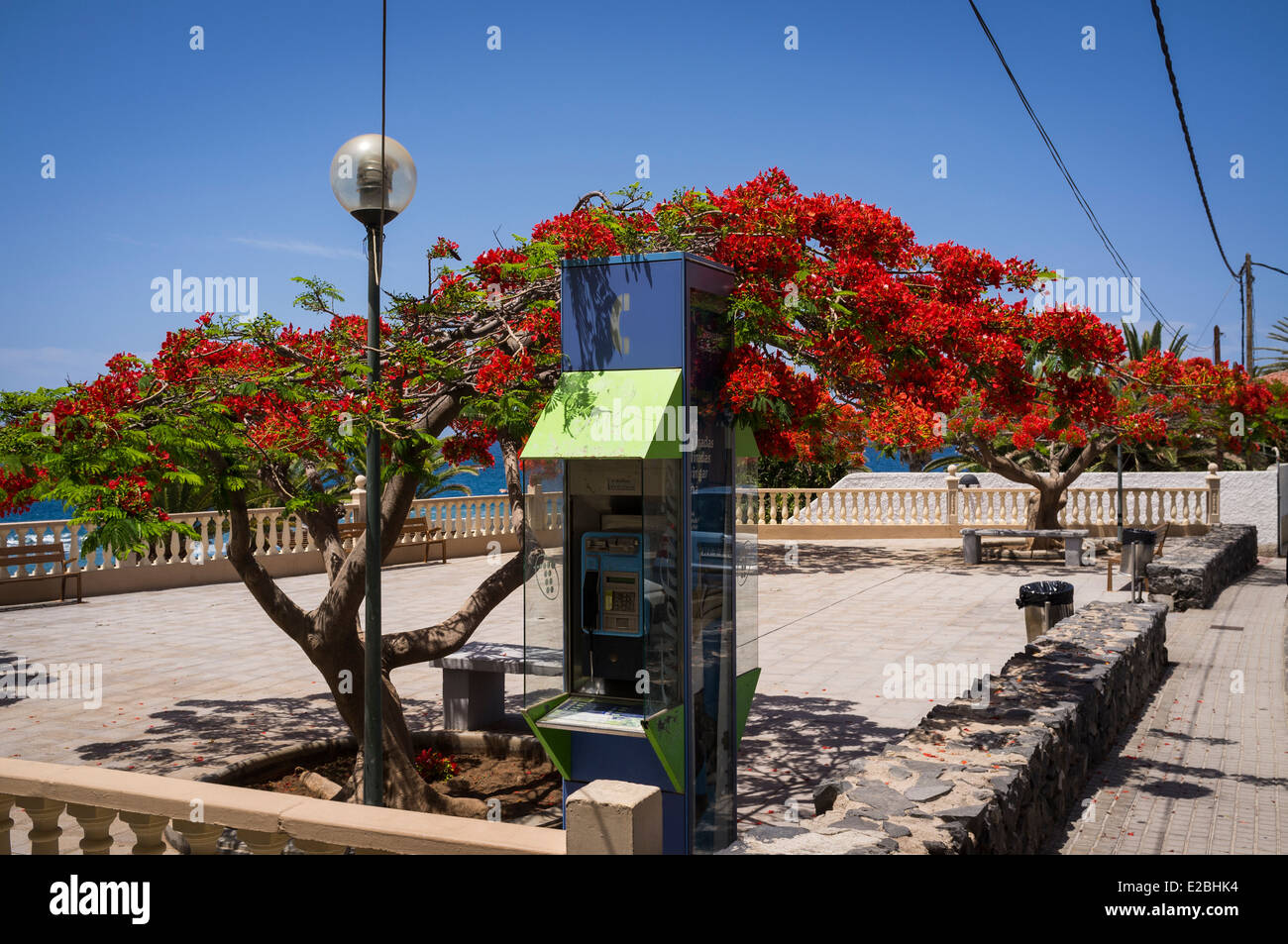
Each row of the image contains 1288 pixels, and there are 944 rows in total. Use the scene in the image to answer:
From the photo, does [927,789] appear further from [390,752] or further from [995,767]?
[390,752]

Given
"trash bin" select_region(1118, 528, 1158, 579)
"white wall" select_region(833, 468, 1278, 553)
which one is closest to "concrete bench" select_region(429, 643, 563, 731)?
"trash bin" select_region(1118, 528, 1158, 579)

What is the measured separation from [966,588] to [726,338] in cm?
1302

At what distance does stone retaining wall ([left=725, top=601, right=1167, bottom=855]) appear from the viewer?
432 cm

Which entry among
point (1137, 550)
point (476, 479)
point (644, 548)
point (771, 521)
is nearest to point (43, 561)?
point (644, 548)

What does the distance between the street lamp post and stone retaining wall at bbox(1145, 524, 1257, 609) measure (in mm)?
13602

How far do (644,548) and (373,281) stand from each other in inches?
79.8

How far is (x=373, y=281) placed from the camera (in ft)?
17.2

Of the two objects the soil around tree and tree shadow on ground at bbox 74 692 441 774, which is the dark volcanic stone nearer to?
the soil around tree

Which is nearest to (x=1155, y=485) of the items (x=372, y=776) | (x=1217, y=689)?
(x=1217, y=689)

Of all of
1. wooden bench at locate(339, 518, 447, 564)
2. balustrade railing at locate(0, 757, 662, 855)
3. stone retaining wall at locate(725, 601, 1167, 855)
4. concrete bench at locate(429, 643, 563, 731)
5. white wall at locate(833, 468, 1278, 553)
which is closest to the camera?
balustrade railing at locate(0, 757, 662, 855)

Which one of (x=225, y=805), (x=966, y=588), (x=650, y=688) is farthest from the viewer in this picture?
(x=966, y=588)

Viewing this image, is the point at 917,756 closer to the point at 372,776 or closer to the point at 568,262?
the point at 372,776
